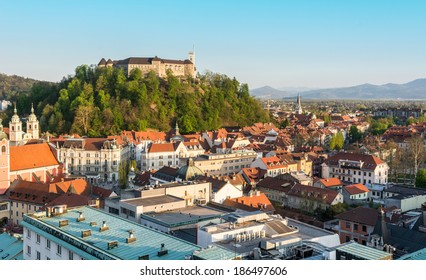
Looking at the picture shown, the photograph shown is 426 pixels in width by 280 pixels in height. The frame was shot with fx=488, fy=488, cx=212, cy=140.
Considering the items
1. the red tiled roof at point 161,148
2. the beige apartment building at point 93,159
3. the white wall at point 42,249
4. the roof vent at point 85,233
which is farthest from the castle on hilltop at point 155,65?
the roof vent at point 85,233

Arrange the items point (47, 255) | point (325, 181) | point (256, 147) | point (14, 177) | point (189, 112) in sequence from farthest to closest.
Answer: point (189, 112)
point (256, 147)
point (325, 181)
point (14, 177)
point (47, 255)

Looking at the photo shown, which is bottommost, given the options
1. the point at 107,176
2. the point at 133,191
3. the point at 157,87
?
the point at 107,176

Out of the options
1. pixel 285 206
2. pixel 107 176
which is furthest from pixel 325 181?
pixel 107 176

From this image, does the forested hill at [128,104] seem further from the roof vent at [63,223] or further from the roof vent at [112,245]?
the roof vent at [112,245]

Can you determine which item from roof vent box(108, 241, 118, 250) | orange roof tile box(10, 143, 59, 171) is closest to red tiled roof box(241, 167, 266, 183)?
orange roof tile box(10, 143, 59, 171)

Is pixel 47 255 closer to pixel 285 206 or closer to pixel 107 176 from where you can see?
pixel 285 206

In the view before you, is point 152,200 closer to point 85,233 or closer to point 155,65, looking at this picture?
point 85,233
